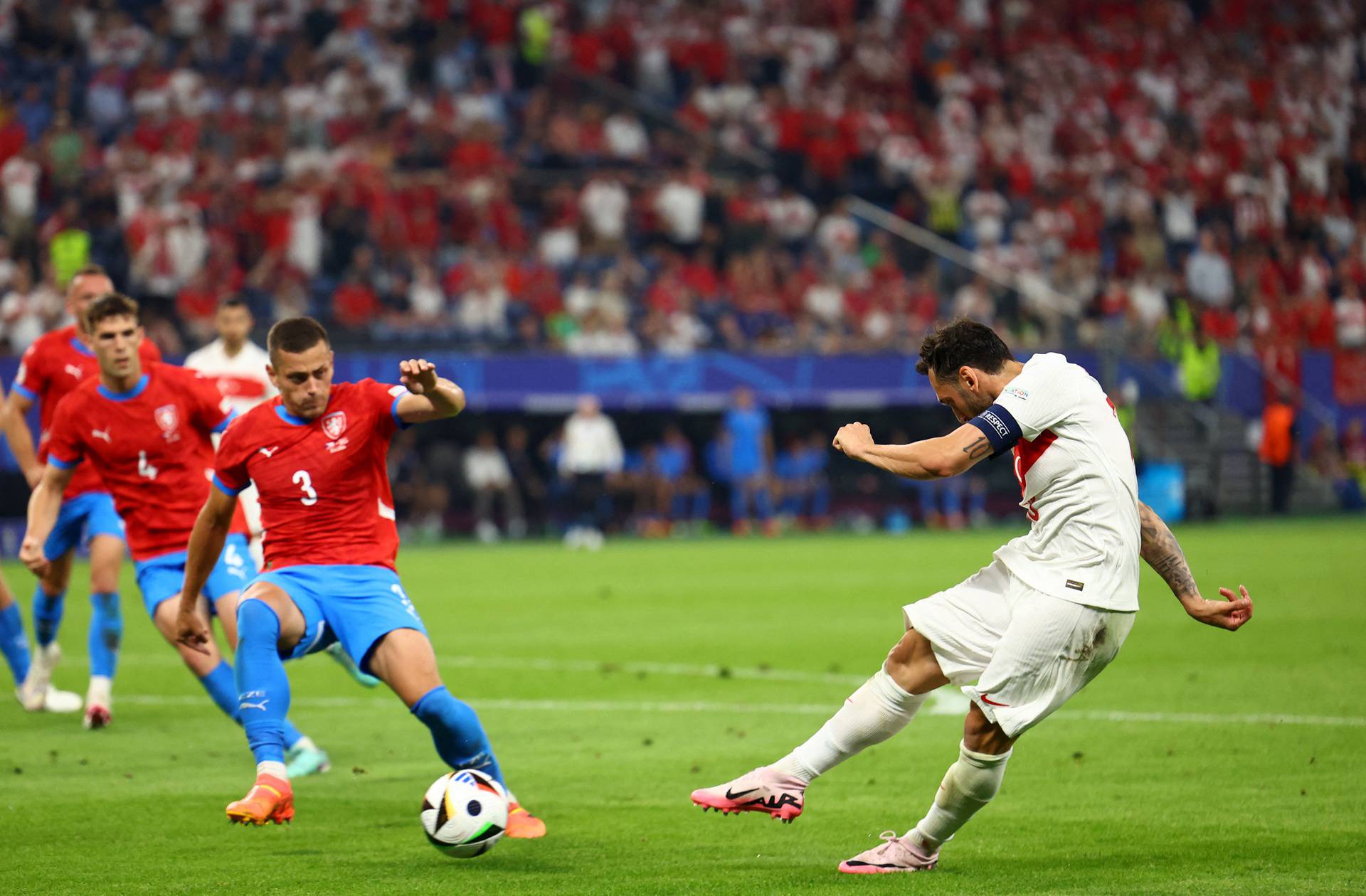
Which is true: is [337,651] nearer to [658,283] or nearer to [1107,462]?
[1107,462]

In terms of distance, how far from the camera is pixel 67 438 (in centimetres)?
870

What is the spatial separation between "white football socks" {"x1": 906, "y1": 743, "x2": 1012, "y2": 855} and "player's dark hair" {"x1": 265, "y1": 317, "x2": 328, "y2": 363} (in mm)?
2902

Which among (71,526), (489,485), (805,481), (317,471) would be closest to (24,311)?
(489,485)

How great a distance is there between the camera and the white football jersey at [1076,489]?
18.4ft

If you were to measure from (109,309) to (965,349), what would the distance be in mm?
4770

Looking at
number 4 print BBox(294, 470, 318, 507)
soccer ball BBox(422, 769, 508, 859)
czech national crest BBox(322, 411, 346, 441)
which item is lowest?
soccer ball BBox(422, 769, 508, 859)

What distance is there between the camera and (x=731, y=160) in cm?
2941

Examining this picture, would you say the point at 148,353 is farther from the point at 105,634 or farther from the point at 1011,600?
the point at 1011,600

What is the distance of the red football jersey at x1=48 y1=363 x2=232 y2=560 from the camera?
8695mm

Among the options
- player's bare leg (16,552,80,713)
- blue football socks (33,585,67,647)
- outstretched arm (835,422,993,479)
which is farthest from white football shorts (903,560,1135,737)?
blue football socks (33,585,67,647)

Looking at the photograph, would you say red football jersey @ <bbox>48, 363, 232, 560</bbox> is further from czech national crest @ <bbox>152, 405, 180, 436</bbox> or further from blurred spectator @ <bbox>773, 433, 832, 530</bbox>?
blurred spectator @ <bbox>773, 433, 832, 530</bbox>

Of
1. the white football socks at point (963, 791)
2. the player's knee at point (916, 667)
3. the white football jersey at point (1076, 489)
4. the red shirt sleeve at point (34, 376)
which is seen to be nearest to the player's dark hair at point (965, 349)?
the white football jersey at point (1076, 489)

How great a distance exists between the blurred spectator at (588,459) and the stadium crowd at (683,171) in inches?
43.4

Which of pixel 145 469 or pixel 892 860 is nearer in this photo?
pixel 892 860
